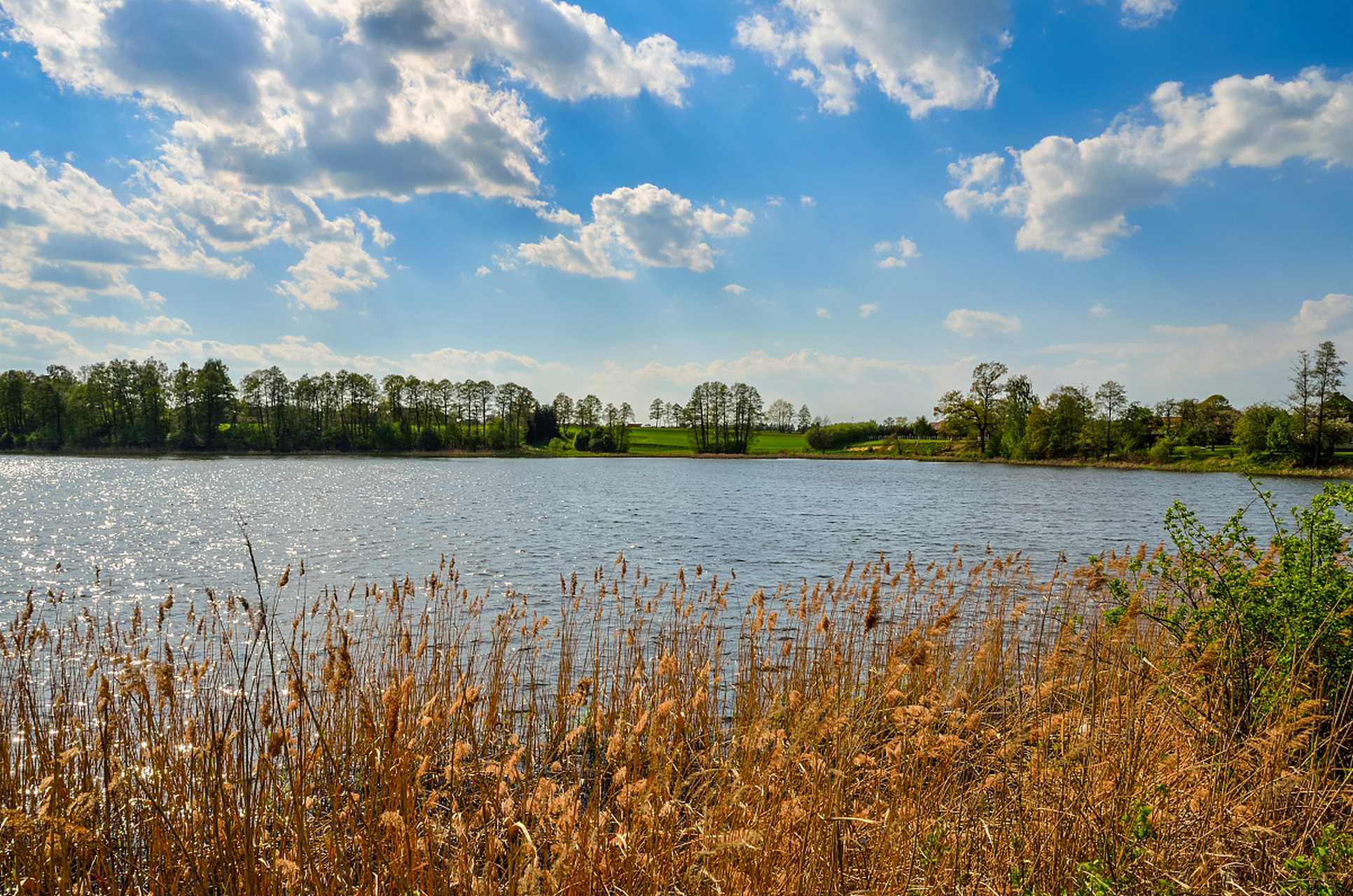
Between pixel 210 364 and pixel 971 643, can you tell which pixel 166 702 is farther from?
pixel 210 364

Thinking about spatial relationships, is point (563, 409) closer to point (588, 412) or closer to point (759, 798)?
point (588, 412)

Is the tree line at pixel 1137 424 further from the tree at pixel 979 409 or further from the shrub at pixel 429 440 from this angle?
the shrub at pixel 429 440

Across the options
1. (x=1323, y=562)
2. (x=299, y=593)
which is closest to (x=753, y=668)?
(x=1323, y=562)

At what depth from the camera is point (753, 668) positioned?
22.7 ft

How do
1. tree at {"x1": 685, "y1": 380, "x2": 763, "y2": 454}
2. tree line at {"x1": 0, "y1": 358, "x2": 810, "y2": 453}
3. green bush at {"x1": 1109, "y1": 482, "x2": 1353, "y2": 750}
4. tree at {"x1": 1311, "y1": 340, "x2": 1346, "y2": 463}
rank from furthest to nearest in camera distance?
tree at {"x1": 685, "y1": 380, "x2": 763, "y2": 454}
tree line at {"x1": 0, "y1": 358, "x2": 810, "y2": 453}
tree at {"x1": 1311, "y1": 340, "x2": 1346, "y2": 463}
green bush at {"x1": 1109, "y1": 482, "x2": 1353, "y2": 750}

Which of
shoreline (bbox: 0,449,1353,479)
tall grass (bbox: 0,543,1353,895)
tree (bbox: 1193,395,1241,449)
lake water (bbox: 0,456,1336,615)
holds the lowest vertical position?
lake water (bbox: 0,456,1336,615)

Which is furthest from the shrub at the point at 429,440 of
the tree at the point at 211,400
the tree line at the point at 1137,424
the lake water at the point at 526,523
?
the tree line at the point at 1137,424

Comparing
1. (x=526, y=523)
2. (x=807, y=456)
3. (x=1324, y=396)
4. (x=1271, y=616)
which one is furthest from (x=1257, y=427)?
(x=1271, y=616)

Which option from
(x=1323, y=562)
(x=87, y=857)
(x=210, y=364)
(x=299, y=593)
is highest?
(x=210, y=364)

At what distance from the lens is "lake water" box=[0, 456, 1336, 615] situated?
19.2m

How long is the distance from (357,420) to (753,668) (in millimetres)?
120774

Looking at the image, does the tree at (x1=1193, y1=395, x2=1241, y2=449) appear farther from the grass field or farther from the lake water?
the grass field

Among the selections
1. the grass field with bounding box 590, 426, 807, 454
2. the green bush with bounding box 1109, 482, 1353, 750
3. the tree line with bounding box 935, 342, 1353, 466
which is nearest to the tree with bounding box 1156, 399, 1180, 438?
the tree line with bounding box 935, 342, 1353, 466

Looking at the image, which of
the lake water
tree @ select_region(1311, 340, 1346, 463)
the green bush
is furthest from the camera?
tree @ select_region(1311, 340, 1346, 463)
